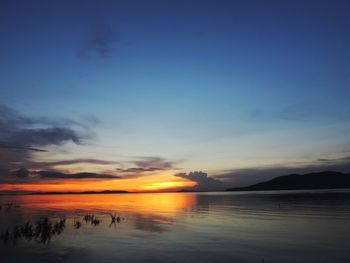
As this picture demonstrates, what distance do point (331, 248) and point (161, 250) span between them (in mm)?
13441

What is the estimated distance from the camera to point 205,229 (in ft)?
121

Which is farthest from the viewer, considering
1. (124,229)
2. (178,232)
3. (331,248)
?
(124,229)

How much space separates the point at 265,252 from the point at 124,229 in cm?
1856

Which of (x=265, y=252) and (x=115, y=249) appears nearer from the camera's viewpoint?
(x=265, y=252)

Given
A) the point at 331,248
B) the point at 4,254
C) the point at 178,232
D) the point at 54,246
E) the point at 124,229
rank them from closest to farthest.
Answer: 1. the point at 4,254
2. the point at 331,248
3. the point at 54,246
4. the point at 178,232
5. the point at 124,229

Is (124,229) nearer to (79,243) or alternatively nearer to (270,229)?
(79,243)

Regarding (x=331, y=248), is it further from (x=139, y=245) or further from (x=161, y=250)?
(x=139, y=245)

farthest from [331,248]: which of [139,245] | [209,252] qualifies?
[139,245]

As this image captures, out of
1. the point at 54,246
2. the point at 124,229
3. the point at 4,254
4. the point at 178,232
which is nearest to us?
the point at 4,254

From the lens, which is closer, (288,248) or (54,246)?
(288,248)

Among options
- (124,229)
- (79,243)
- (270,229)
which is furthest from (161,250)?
(270,229)

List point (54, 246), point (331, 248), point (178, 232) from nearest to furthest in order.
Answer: point (331, 248) → point (54, 246) → point (178, 232)

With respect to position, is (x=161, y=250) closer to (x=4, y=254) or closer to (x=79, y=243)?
(x=79, y=243)

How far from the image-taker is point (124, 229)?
124 feet
